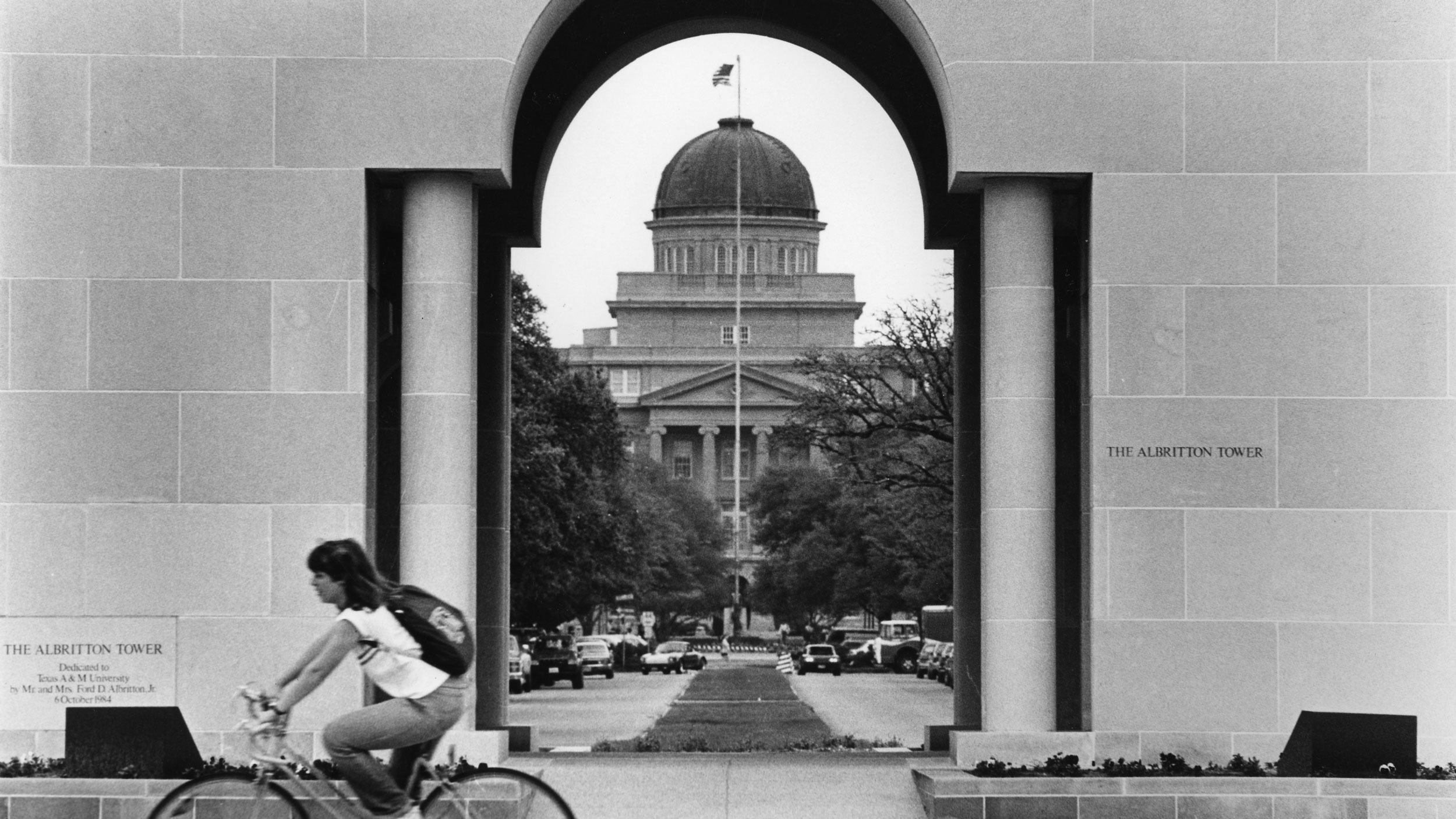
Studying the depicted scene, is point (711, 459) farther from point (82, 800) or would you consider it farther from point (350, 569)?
point (350, 569)

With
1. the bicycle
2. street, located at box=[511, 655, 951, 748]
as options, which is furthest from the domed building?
the bicycle

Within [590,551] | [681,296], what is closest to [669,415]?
[681,296]

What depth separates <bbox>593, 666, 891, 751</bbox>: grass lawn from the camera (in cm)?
2417

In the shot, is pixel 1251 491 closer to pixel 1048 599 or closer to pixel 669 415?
pixel 1048 599

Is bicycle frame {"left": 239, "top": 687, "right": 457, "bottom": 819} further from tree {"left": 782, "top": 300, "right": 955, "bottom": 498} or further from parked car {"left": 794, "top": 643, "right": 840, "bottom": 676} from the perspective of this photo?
parked car {"left": 794, "top": 643, "right": 840, "bottom": 676}

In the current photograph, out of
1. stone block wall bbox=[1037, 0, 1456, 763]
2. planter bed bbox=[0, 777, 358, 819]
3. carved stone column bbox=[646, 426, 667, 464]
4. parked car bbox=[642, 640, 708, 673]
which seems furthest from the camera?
carved stone column bbox=[646, 426, 667, 464]

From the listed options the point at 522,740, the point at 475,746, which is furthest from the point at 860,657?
the point at 475,746

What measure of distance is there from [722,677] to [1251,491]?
53582mm

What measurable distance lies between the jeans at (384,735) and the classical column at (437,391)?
568 cm

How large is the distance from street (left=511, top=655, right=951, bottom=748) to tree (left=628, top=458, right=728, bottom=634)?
15.6 metres

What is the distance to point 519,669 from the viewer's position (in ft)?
169

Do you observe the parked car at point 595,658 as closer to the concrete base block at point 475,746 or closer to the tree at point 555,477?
the tree at point 555,477

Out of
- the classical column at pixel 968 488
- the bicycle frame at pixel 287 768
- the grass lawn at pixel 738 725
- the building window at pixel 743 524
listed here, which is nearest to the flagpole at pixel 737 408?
the building window at pixel 743 524

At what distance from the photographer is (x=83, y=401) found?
647 inches
